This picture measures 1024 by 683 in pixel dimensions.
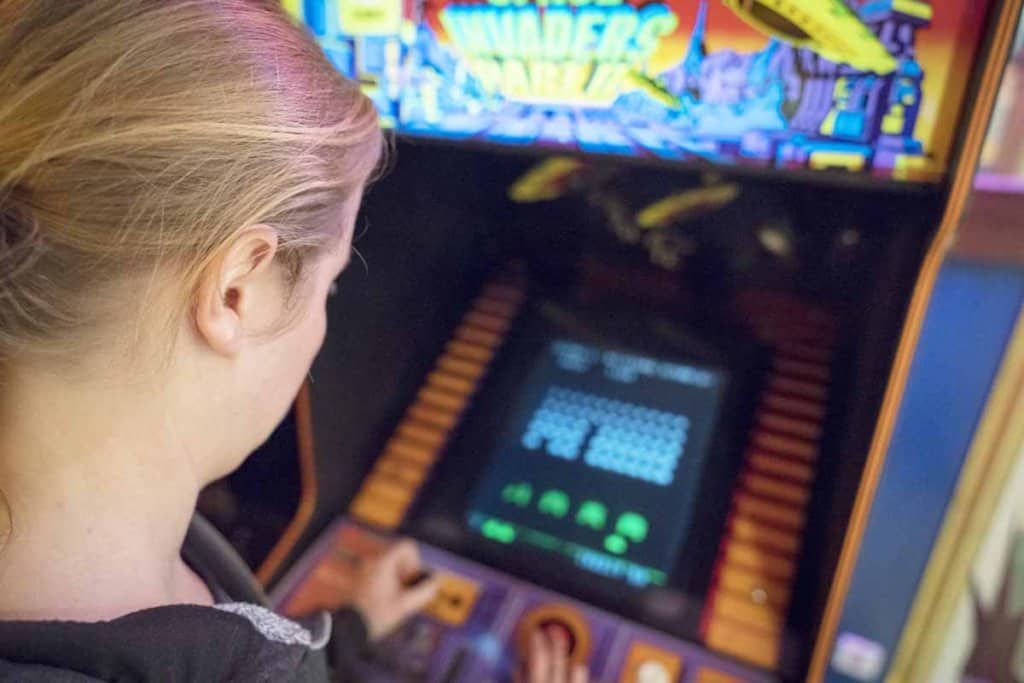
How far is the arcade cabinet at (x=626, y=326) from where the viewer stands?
77 centimetres

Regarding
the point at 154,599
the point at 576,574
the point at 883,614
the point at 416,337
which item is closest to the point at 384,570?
the point at 576,574

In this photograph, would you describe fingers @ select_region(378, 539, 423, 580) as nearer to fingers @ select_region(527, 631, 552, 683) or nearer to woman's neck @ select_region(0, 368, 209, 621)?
fingers @ select_region(527, 631, 552, 683)

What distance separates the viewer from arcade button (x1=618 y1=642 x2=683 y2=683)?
1.08m

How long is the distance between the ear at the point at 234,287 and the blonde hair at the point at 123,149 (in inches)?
0.5

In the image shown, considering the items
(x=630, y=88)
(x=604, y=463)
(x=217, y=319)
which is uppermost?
(x=630, y=88)

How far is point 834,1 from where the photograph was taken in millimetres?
713

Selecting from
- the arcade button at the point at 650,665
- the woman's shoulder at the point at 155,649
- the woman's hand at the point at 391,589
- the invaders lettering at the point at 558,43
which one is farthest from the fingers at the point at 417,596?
the invaders lettering at the point at 558,43

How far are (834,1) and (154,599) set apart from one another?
0.78 metres

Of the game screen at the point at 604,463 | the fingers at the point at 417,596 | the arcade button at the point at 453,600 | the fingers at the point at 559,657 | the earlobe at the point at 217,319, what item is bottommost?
the arcade button at the point at 453,600

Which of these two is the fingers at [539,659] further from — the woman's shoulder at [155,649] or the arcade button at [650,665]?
the woman's shoulder at [155,649]

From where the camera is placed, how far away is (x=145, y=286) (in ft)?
2.07

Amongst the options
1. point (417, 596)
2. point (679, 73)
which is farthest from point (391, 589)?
point (679, 73)

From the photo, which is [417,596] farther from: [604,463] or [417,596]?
[604,463]

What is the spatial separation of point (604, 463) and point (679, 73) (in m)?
0.63
